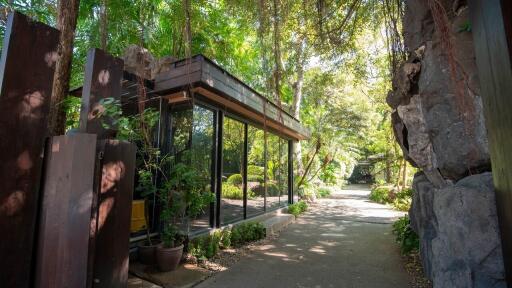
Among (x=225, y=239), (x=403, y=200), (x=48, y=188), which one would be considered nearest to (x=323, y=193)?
(x=403, y=200)

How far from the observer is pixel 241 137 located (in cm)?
645

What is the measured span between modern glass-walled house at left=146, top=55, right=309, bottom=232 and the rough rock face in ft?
5.72

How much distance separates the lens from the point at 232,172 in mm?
6047

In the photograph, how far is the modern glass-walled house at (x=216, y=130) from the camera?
4.40 meters

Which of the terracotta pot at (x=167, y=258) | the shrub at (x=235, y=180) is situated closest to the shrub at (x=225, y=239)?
the shrub at (x=235, y=180)

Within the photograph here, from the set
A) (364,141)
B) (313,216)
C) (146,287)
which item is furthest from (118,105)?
(364,141)

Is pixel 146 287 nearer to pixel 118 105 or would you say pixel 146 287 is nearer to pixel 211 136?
pixel 118 105

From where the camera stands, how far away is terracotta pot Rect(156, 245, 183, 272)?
3789mm

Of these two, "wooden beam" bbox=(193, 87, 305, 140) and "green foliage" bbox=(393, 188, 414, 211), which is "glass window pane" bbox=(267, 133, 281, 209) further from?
"green foliage" bbox=(393, 188, 414, 211)

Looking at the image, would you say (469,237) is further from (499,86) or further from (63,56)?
(63,56)

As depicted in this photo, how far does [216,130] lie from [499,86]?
4761 mm

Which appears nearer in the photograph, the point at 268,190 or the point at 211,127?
the point at 211,127

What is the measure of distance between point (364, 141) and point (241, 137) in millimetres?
12379

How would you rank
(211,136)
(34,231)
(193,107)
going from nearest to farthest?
(34,231)
(193,107)
(211,136)
